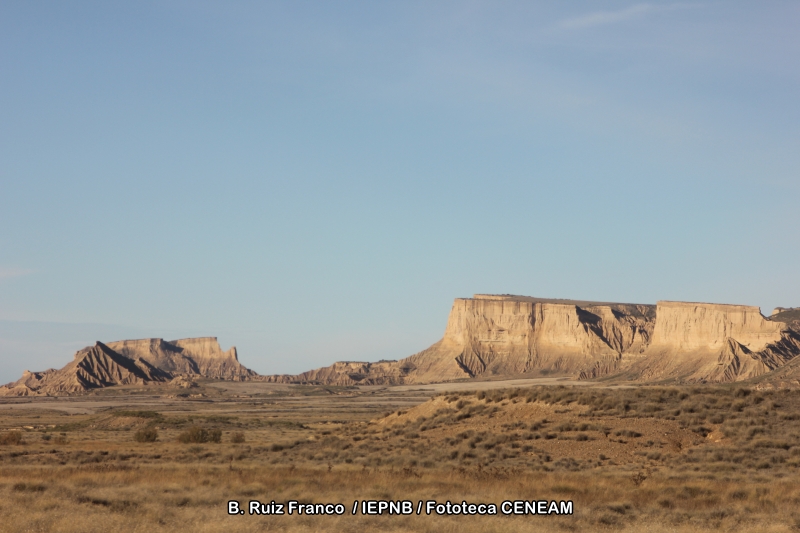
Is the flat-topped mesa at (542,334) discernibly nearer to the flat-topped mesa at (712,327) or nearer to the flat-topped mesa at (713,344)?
the flat-topped mesa at (713,344)

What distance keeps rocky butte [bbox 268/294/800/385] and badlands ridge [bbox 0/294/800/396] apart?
0.21 m

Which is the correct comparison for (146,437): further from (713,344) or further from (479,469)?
→ (713,344)

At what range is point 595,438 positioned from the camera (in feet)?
98.3

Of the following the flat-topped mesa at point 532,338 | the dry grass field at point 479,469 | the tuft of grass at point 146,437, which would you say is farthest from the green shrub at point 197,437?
the flat-topped mesa at point 532,338

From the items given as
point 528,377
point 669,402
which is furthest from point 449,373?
point 669,402

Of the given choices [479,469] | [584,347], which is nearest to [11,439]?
[479,469]

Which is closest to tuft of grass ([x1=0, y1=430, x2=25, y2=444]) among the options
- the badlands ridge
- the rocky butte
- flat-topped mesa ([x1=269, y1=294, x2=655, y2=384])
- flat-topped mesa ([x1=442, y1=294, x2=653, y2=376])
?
the rocky butte

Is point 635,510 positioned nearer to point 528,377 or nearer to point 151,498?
point 151,498

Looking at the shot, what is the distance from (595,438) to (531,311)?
16295 cm

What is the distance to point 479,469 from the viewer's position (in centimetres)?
2370

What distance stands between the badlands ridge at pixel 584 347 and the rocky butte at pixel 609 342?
8.4 inches

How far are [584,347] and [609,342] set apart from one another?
5396mm

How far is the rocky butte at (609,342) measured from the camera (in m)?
134

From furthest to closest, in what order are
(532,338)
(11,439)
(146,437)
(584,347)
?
(532,338) → (584,347) → (146,437) → (11,439)
